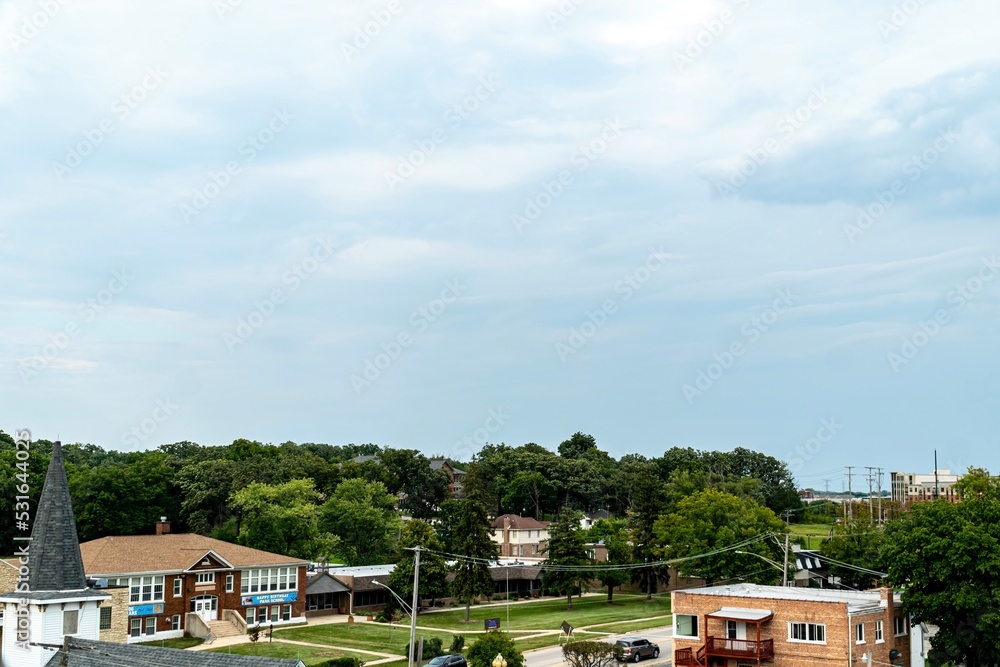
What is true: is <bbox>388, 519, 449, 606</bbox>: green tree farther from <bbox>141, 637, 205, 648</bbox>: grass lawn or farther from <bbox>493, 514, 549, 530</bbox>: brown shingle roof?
<bbox>493, 514, 549, 530</bbox>: brown shingle roof

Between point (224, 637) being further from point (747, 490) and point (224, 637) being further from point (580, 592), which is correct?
point (747, 490)

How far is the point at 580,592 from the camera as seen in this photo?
83625 millimetres

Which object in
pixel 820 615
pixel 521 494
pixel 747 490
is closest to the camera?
pixel 820 615

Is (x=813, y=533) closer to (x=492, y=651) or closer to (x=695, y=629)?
(x=695, y=629)

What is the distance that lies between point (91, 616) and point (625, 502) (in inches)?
4603

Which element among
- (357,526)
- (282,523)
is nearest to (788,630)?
(282,523)

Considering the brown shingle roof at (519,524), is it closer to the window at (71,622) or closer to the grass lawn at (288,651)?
the grass lawn at (288,651)

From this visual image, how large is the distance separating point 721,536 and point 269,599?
32.0 meters

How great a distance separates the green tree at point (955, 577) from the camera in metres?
44.7

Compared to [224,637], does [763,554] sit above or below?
above

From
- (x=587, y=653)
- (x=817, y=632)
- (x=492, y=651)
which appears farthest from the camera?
(x=587, y=653)

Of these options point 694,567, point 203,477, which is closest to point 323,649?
point 694,567

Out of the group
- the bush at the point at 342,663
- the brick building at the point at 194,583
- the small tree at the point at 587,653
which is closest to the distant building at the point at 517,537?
the brick building at the point at 194,583

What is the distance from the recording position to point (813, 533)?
132375mm
